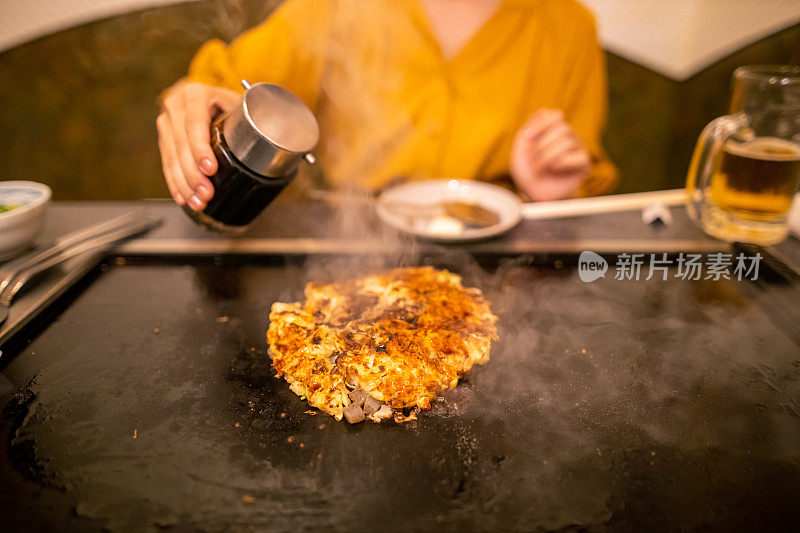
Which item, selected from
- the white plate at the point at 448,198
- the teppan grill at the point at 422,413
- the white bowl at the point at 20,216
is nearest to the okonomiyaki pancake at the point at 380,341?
the teppan grill at the point at 422,413

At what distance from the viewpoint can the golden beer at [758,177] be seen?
4.75 ft

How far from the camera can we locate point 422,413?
39.6 inches

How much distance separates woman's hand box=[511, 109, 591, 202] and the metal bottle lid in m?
0.95

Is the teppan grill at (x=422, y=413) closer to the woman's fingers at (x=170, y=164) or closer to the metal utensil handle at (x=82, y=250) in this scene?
the metal utensil handle at (x=82, y=250)

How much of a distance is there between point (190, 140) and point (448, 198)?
0.90 metres

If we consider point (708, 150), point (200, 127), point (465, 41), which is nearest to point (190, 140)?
point (200, 127)

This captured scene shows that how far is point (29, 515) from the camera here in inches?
30.6

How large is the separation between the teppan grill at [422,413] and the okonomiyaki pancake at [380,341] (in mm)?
41

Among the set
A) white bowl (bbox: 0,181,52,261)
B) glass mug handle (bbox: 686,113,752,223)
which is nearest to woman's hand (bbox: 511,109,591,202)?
glass mug handle (bbox: 686,113,752,223)

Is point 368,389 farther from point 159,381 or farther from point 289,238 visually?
point 289,238

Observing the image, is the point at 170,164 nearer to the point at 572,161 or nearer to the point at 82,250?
the point at 82,250

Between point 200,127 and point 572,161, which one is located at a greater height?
point 200,127

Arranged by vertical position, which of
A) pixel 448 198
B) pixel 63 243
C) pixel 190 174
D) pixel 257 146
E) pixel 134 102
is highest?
pixel 257 146

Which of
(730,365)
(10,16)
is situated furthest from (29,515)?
(10,16)
